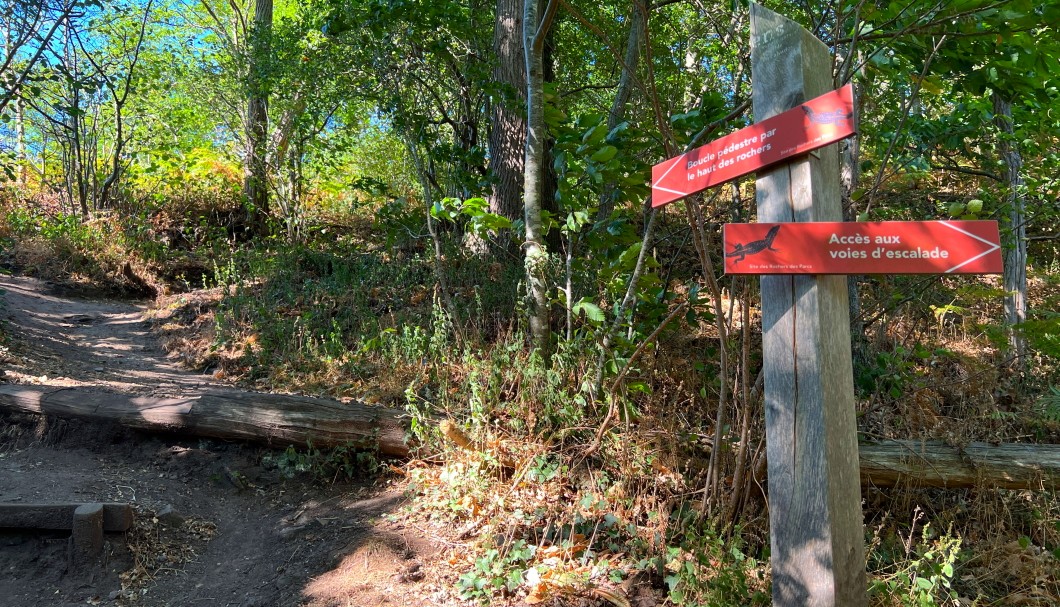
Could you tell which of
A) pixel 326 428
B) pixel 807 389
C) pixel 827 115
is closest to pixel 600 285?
pixel 326 428

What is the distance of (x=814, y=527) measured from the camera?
2.43 m

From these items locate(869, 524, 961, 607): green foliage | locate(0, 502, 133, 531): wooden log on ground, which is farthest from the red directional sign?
locate(0, 502, 133, 531): wooden log on ground

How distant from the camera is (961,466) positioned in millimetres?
4117

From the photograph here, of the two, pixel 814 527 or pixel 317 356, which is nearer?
pixel 814 527

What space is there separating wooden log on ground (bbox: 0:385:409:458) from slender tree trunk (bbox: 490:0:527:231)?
11.7 ft

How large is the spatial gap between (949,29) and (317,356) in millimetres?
5883

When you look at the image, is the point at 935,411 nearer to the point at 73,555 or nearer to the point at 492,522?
the point at 492,522

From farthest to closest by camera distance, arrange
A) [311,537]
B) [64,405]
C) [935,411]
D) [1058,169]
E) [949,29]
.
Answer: [1058,169] → [64,405] → [935,411] → [311,537] → [949,29]

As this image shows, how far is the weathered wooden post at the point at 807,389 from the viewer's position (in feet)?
7.90

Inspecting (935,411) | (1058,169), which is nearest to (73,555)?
(935,411)

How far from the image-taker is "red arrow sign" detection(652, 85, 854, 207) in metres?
2.27

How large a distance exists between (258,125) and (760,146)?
34.3ft

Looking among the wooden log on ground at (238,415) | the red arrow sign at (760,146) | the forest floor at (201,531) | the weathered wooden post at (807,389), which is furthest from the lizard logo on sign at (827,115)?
the wooden log on ground at (238,415)

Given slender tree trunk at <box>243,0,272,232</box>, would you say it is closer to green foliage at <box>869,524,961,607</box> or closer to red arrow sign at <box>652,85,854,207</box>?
red arrow sign at <box>652,85,854,207</box>
